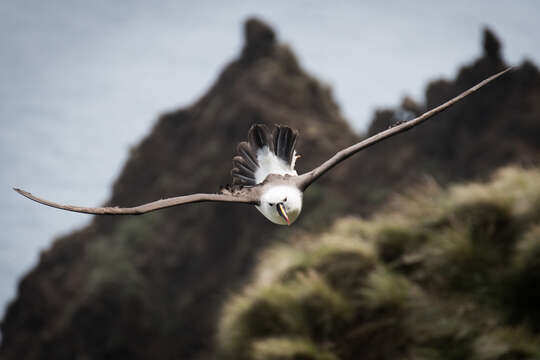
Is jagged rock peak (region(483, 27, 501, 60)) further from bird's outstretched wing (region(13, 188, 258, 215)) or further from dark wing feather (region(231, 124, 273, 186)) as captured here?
bird's outstretched wing (region(13, 188, 258, 215))

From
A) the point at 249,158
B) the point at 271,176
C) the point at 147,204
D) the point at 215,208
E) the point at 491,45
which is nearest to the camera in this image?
the point at 147,204

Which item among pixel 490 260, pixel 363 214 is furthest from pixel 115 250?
pixel 490 260

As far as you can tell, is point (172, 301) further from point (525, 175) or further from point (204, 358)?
point (525, 175)

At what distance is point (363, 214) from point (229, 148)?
321 centimetres

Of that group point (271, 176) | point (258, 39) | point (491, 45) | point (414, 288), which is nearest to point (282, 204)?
point (271, 176)

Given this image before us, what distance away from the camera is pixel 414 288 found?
13.2 feet

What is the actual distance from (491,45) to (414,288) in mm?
4864

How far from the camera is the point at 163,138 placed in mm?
11047

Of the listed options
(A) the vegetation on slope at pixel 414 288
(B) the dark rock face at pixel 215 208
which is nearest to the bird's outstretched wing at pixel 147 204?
(A) the vegetation on slope at pixel 414 288

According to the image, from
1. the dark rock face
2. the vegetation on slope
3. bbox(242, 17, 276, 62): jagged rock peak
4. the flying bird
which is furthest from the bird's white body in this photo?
bbox(242, 17, 276, 62): jagged rock peak

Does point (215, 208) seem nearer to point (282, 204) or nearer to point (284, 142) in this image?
point (284, 142)

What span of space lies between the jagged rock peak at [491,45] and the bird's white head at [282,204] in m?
7.17

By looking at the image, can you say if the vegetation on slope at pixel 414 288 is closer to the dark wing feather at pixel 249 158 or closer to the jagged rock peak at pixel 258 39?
the dark wing feather at pixel 249 158

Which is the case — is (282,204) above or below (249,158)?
below
